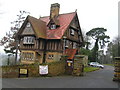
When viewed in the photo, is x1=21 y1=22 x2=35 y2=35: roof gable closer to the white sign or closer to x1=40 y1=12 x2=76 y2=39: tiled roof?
x1=40 y1=12 x2=76 y2=39: tiled roof

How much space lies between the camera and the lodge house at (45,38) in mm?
27603

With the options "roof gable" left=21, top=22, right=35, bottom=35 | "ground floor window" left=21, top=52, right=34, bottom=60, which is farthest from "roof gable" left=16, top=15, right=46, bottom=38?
"ground floor window" left=21, top=52, right=34, bottom=60

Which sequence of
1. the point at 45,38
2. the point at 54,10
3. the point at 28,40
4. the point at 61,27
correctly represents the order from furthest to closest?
the point at 54,10 → the point at 61,27 → the point at 28,40 → the point at 45,38

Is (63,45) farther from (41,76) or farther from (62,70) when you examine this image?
(41,76)

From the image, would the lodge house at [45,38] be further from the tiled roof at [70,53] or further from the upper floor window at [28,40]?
the tiled roof at [70,53]

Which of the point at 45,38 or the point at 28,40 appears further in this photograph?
the point at 28,40

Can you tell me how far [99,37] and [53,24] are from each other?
3643 cm

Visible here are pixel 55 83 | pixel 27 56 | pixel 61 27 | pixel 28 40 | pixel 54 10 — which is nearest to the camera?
pixel 55 83

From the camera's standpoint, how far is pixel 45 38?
28.3 metres

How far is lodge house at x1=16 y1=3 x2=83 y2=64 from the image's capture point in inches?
1087

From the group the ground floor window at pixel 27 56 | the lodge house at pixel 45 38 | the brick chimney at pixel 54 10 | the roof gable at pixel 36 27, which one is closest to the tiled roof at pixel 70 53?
the lodge house at pixel 45 38

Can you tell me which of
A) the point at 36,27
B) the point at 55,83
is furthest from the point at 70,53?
the point at 55,83

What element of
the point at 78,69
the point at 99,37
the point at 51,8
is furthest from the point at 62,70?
the point at 99,37

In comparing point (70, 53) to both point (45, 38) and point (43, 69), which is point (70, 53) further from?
point (43, 69)
